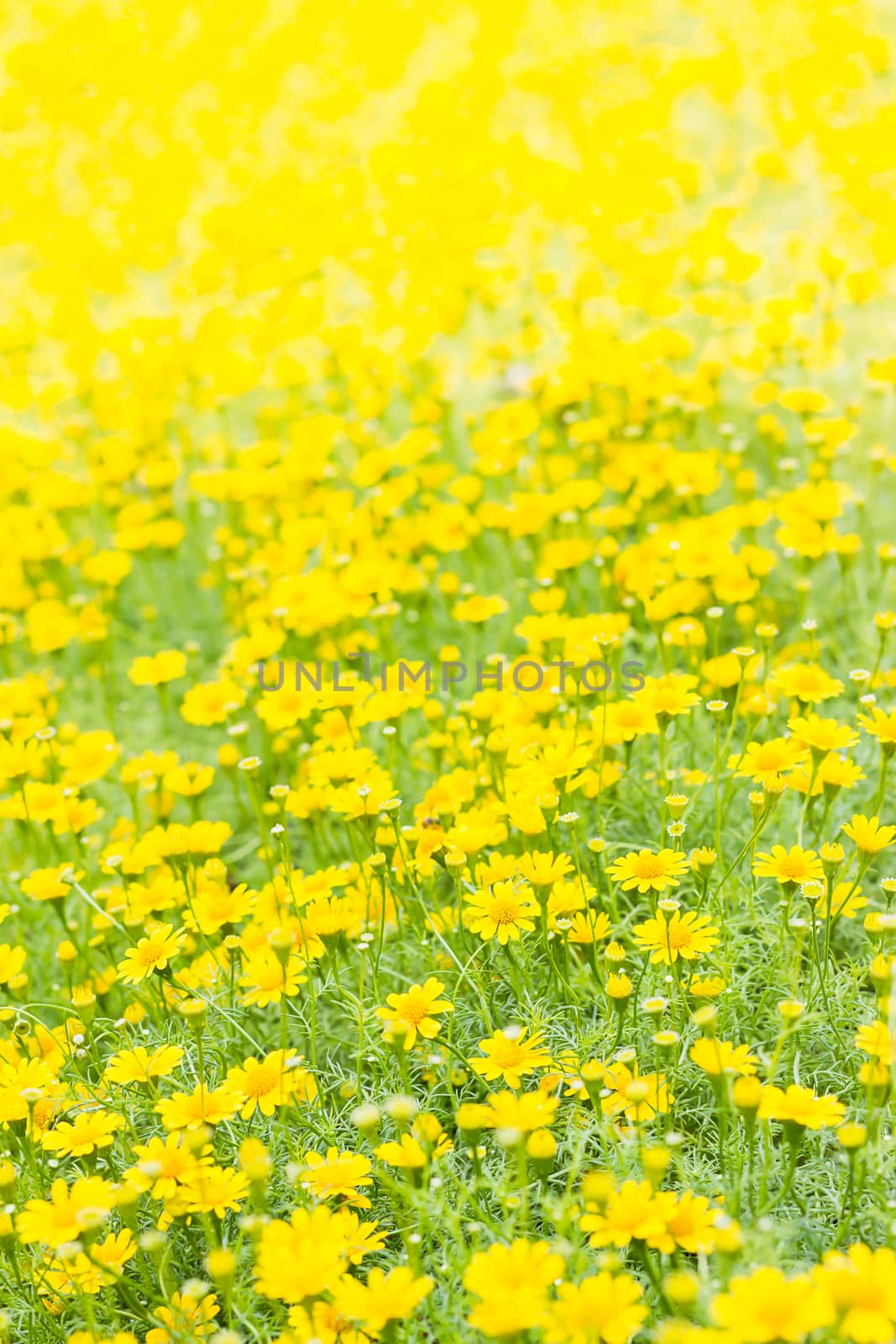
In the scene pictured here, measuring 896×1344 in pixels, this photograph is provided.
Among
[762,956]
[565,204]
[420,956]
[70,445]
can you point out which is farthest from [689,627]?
[70,445]

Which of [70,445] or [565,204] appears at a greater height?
[565,204]

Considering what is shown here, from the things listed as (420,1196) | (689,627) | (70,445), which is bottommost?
(420,1196)

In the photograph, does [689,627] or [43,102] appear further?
[43,102]

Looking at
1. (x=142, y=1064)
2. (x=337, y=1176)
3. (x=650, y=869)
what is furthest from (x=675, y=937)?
(x=142, y=1064)

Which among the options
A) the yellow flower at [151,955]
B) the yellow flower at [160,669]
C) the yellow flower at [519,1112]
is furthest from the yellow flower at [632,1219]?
the yellow flower at [160,669]

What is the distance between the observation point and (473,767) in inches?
101

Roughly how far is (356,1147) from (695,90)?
6.74m

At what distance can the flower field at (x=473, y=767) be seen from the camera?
1.78 metres

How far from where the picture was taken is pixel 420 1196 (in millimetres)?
1719

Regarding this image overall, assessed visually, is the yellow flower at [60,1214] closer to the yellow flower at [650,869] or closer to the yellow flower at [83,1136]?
the yellow flower at [83,1136]

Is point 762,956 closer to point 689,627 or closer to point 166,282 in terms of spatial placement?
point 689,627

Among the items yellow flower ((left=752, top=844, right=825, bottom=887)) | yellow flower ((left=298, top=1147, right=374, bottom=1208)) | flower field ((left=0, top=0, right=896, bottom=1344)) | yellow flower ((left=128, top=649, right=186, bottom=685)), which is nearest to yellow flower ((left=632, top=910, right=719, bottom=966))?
flower field ((left=0, top=0, right=896, bottom=1344))

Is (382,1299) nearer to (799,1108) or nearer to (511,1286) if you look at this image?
(511,1286)

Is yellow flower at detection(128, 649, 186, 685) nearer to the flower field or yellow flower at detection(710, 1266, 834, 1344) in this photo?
the flower field
